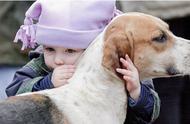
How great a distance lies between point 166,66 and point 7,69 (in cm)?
151

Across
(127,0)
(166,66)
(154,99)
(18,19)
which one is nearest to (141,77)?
(166,66)

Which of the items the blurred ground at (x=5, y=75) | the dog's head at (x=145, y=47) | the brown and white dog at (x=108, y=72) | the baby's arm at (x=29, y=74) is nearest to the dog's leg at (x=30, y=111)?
the brown and white dog at (x=108, y=72)

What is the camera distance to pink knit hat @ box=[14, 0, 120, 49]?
3.20 meters

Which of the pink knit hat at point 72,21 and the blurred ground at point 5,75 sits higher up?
the pink knit hat at point 72,21

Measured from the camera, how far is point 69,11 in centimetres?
323

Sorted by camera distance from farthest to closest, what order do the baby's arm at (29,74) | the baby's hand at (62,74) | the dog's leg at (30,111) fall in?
the baby's arm at (29,74)
the baby's hand at (62,74)
the dog's leg at (30,111)

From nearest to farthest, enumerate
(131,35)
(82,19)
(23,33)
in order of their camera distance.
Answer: (131,35)
(82,19)
(23,33)

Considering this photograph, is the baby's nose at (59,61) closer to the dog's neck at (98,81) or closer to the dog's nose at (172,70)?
the dog's neck at (98,81)

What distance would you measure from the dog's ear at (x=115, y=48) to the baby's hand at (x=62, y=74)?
27 centimetres

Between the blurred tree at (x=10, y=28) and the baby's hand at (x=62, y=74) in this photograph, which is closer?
the baby's hand at (x=62, y=74)

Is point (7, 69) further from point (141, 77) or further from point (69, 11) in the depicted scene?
point (141, 77)

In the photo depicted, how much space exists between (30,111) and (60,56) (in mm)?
465

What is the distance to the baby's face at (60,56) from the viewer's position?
126 inches

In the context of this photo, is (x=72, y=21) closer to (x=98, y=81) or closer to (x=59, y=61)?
(x=59, y=61)
